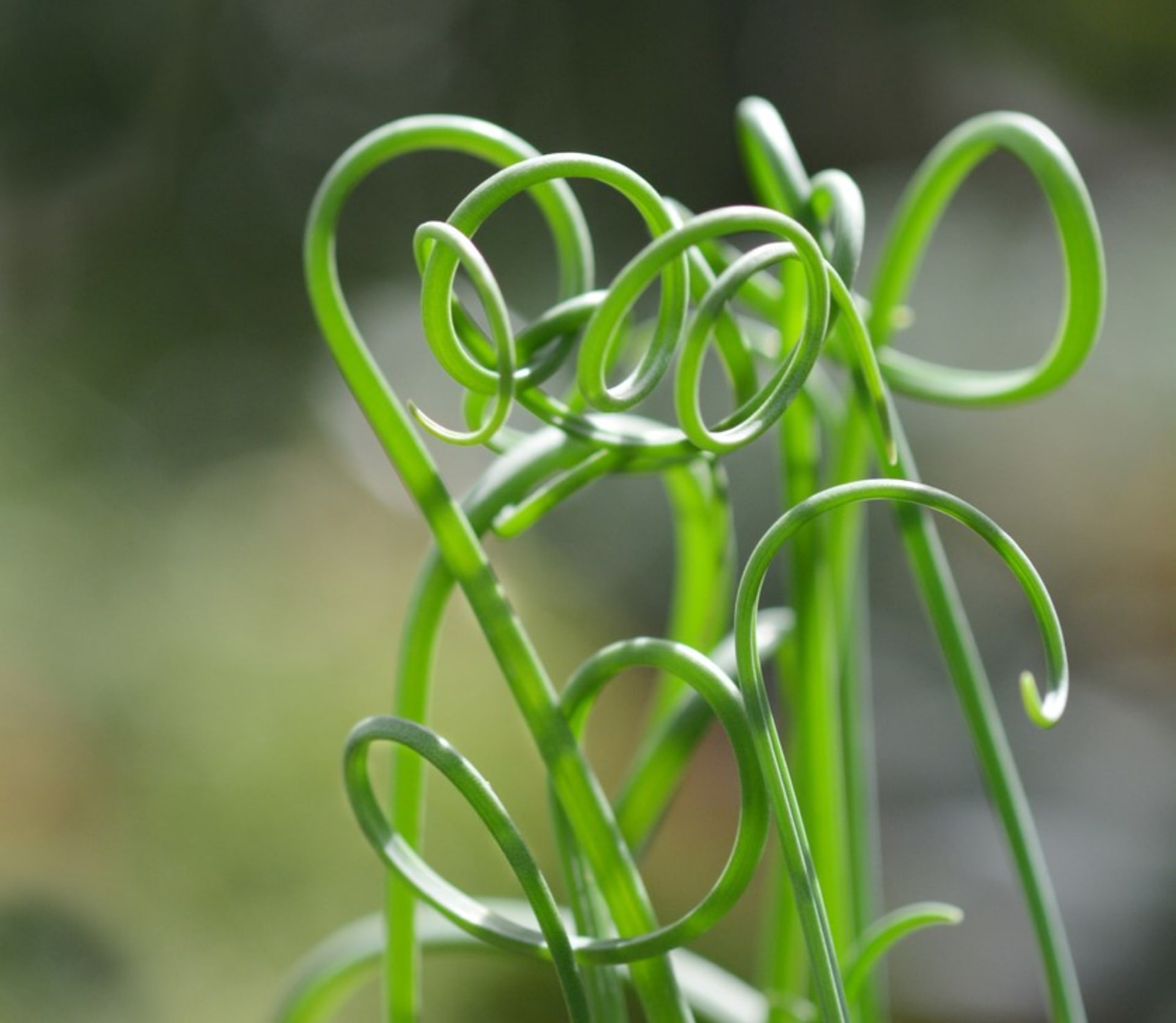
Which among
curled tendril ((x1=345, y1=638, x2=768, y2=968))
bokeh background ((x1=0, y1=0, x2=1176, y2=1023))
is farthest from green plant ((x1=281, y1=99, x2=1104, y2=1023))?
bokeh background ((x1=0, y1=0, x2=1176, y2=1023))

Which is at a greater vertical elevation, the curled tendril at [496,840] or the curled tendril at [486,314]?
the curled tendril at [486,314]

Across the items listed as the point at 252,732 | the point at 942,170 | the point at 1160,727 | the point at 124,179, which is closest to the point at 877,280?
the point at 942,170

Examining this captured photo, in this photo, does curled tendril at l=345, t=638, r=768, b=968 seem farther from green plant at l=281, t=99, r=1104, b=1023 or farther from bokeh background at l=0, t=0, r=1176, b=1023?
bokeh background at l=0, t=0, r=1176, b=1023

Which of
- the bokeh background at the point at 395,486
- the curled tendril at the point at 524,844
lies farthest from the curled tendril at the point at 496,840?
the bokeh background at the point at 395,486

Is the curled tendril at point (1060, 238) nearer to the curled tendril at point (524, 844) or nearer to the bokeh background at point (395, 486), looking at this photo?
the curled tendril at point (524, 844)

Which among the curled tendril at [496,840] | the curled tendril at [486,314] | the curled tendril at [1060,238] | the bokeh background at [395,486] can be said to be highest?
the bokeh background at [395,486]

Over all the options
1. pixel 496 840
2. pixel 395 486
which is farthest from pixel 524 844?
pixel 395 486
